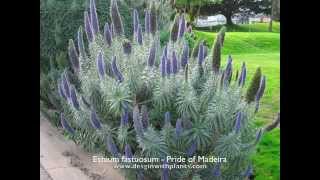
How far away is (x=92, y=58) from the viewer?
17.2 ft


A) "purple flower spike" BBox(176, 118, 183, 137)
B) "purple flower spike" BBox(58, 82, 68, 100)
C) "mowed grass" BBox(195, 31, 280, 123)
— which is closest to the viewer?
"purple flower spike" BBox(176, 118, 183, 137)

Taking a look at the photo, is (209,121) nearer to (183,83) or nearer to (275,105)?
(183,83)

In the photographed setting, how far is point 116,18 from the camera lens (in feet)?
16.7

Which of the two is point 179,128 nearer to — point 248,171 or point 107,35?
point 248,171

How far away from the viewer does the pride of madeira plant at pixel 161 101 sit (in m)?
4.93

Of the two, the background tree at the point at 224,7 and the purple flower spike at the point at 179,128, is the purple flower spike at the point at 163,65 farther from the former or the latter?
the background tree at the point at 224,7

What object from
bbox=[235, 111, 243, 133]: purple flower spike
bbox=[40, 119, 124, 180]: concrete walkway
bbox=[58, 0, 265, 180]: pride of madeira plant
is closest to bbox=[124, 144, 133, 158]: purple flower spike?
bbox=[58, 0, 265, 180]: pride of madeira plant

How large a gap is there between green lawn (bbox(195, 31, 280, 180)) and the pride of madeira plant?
0.33 feet

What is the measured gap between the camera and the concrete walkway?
5.34 metres

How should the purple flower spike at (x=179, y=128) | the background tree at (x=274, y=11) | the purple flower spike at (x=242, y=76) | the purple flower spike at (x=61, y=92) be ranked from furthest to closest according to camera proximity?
the purple flower spike at (x=61, y=92) < the background tree at (x=274, y=11) < the purple flower spike at (x=242, y=76) < the purple flower spike at (x=179, y=128)

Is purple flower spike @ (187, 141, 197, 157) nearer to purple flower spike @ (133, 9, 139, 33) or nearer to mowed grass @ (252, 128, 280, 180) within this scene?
mowed grass @ (252, 128, 280, 180)

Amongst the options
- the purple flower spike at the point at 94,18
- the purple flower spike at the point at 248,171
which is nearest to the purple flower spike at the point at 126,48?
the purple flower spike at the point at 94,18

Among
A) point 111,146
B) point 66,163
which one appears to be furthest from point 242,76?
point 66,163

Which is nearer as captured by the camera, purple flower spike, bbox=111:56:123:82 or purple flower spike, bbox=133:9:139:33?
purple flower spike, bbox=111:56:123:82
